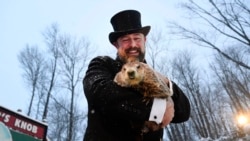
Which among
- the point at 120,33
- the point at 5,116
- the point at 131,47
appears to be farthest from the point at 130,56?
the point at 5,116

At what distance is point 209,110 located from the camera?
34906 mm


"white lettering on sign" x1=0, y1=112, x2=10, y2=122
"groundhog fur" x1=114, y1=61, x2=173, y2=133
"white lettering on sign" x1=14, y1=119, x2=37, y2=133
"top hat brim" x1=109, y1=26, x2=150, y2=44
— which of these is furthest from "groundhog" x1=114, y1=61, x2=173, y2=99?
"white lettering on sign" x1=14, y1=119, x2=37, y2=133

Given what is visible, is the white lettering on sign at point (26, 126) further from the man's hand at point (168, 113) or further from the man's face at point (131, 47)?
the man's hand at point (168, 113)

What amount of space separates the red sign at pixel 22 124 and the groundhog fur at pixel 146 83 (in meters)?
3.99

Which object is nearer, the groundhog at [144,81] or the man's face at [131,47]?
the groundhog at [144,81]

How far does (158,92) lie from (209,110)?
116 ft

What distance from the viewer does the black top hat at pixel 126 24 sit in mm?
1931

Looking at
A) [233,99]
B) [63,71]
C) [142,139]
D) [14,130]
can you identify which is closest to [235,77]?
[233,99]

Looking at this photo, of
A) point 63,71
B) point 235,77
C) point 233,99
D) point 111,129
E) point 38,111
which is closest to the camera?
point 111,129

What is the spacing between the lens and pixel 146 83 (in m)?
1.52

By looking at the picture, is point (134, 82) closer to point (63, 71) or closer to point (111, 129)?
point (111, 129)

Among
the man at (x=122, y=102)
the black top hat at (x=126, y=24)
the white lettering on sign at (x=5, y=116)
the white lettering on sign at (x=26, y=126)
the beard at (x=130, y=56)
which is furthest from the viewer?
the white lettering on sign at (x=26, y=126)

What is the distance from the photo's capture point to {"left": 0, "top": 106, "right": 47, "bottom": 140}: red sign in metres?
4.87

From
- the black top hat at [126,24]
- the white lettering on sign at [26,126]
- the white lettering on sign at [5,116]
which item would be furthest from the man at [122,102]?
the white lettering on sign at [26,126]
